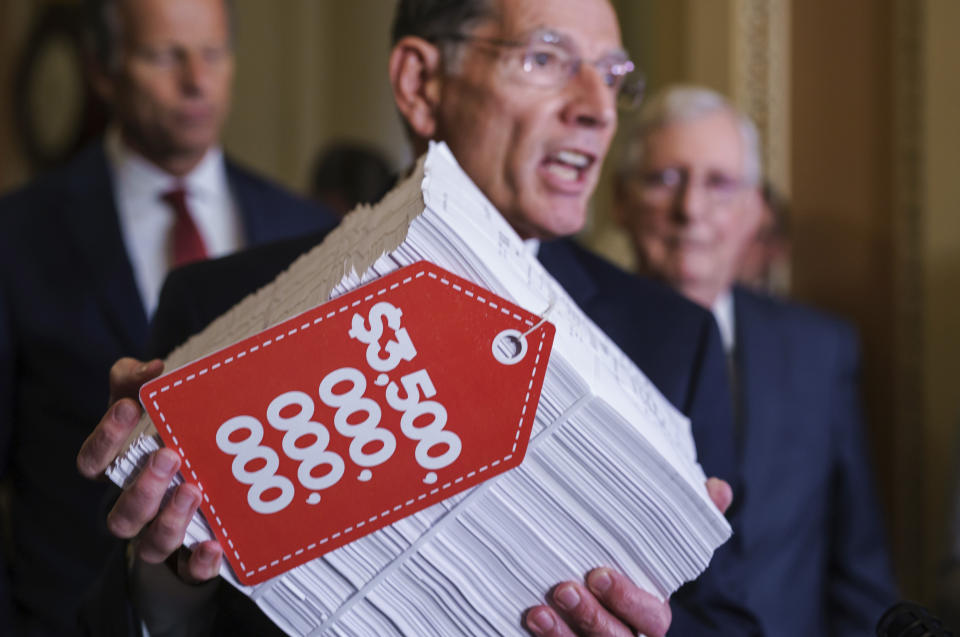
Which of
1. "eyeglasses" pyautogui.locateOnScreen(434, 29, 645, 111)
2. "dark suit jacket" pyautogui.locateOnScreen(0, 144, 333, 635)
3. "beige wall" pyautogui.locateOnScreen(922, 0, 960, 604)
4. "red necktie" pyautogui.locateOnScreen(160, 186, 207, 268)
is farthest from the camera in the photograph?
"beige wall" pyautogui.locateOnScreen(922, 0, 960, 604)

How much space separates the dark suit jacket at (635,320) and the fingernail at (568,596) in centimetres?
45

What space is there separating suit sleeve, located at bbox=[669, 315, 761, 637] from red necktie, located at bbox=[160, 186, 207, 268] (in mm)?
1006

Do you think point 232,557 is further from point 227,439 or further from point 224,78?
point 224,78

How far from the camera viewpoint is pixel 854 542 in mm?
2168

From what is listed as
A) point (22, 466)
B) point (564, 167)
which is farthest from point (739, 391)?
point (22, 466)

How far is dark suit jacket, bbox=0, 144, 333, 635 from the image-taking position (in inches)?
68.7

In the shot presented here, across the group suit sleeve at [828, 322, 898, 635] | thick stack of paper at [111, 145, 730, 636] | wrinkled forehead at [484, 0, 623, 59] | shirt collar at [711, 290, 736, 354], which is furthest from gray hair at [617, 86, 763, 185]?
thick stack of paper at [111, 145, 730, 636]

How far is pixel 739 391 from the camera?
220cm

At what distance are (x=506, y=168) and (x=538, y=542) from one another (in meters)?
0.48

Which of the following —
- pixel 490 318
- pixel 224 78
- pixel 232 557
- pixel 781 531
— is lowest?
pixel 781 531

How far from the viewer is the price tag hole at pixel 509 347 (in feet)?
2.60

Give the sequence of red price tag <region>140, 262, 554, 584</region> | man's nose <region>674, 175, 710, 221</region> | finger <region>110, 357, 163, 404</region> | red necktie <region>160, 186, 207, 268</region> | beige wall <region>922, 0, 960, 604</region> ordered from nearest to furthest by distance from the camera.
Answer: red price tag <region>140, 262, 554, 584</region> < finger <region>110, 357, 163, 404</region> < red necktie <region>160, 186, 207, 268</region> < man's nose <region>674, 175, 710, 221</region> < beige wall <region>922, 0, 960, 604</region>

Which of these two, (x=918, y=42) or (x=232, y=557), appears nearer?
(x=232, y=557)

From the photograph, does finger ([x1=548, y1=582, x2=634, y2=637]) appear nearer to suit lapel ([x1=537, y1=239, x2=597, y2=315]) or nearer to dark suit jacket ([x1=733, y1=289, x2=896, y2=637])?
suit lapel ([x1=537, y1=239, x2=597, y2=315])
